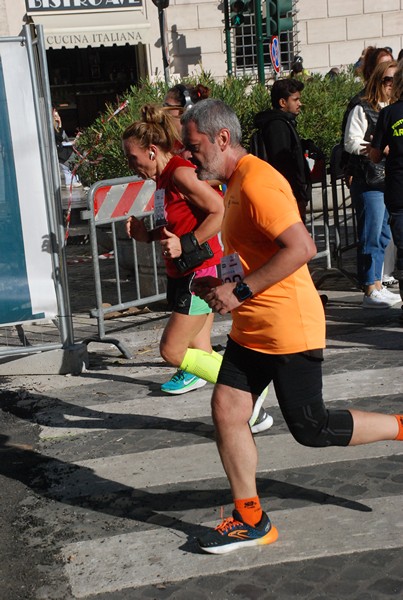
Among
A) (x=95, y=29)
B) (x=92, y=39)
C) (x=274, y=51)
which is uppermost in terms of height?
(x=95, y=29)

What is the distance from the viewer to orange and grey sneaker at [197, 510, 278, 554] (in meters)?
4.09

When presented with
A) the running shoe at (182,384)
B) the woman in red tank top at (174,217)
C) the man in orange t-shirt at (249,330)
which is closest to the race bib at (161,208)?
the woman in red tank top at (174,217)

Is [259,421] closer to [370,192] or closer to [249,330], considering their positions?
[249,330]

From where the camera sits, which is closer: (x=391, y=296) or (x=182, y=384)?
(x=182, y=384)

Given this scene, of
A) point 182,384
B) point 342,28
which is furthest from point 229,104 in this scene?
point 342,28

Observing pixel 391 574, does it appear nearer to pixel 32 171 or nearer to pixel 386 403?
pixel 386 403

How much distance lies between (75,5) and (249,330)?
2369 cm

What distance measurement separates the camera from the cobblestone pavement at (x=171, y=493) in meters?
3.93

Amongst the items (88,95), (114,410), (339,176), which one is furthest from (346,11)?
(114,410)

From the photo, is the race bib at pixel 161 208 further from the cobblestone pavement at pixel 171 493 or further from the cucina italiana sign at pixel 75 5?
the cucina italiana sign at pixel 75 5

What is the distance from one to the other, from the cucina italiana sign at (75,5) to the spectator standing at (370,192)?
1916 centimetres

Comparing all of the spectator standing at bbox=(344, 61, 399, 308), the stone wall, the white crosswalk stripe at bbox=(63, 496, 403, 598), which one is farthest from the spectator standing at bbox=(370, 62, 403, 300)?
the stone wall

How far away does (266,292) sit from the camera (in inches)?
156

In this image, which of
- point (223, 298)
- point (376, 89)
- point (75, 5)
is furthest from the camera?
point (75, 5)
